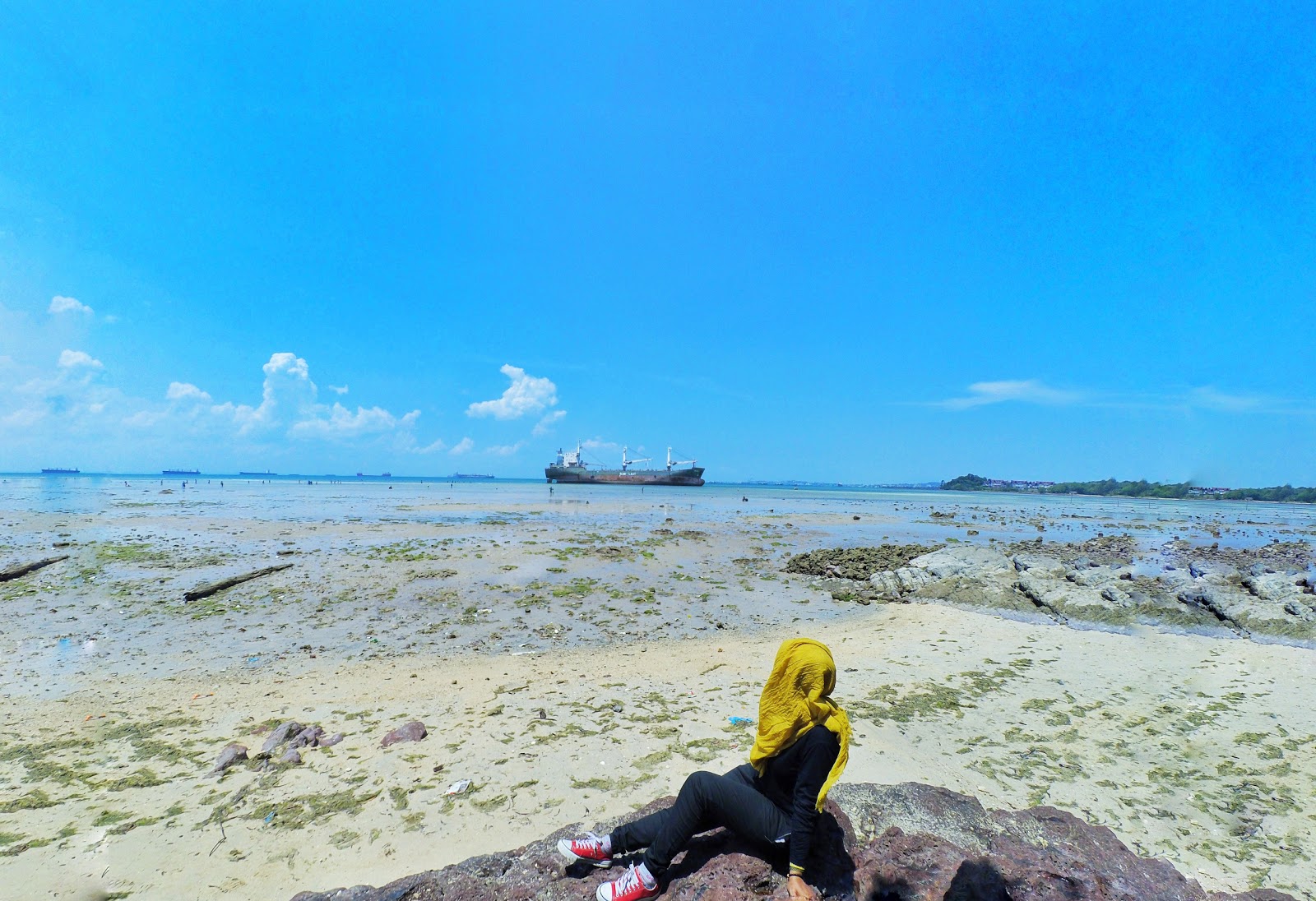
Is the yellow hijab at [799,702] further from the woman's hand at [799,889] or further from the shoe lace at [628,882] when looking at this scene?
the shoe lace at [628,882]

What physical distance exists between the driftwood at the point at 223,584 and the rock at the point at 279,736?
8.52 m

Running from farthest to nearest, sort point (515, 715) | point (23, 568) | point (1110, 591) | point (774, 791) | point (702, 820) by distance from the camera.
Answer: point (23, 568) < point (1110, 591) < point (515, 715) < point (774, 791) < point (702, 820)

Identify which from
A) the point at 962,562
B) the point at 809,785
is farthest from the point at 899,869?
the point at 962,562

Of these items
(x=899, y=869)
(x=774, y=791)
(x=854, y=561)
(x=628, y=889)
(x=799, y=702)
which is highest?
(x=799, y=702)

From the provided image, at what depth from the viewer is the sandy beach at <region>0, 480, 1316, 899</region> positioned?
13.8 ft

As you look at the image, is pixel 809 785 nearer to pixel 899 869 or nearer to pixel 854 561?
pixel 899 869

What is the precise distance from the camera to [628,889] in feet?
10.2

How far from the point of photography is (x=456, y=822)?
4418mm

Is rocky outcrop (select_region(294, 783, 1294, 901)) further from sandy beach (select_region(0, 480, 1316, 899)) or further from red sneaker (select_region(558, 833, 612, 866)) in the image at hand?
sandy beach (select_region(0, 480, 1316, 899))

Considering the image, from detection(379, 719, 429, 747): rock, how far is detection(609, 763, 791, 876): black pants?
3.35m

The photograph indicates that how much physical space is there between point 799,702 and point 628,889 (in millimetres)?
1457

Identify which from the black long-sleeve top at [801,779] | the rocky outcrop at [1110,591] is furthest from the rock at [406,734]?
the rocky outcrop at [1110,591]

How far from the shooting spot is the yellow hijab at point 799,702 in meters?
3.42

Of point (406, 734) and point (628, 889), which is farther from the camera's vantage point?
point (406, 734)
